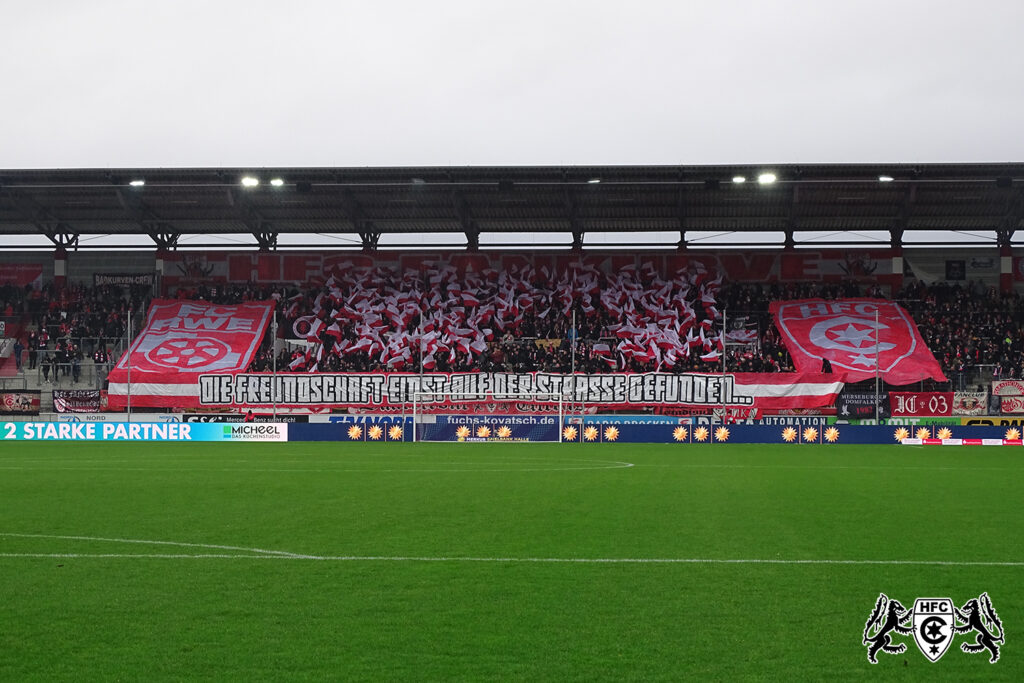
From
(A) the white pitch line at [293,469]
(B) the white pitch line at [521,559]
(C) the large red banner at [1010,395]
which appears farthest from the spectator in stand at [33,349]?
(C) the large red banner at [1010,395]

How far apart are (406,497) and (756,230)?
4765 cm

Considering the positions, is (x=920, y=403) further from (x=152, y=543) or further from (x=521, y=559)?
(x=152, y=543)

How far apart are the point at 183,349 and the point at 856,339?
3629 cm

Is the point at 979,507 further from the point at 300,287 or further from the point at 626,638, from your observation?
the point at 300,287

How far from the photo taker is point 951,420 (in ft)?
161

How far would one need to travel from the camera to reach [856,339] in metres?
55.7

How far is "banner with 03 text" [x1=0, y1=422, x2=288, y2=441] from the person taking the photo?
141 feet

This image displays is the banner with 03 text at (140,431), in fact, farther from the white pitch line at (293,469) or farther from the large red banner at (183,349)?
the white pitch line at (293,469)

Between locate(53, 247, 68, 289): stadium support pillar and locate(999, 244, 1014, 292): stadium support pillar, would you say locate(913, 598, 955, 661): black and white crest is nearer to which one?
locate(999, 244, 1014, 292): stadium support pillar

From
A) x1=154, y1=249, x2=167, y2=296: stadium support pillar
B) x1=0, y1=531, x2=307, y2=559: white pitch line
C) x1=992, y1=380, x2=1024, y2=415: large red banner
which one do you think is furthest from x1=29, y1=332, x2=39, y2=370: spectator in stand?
x1=992, y1=380, x2=1024, y2=415: large red banner

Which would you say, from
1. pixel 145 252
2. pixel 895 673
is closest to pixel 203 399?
pixel 145 252

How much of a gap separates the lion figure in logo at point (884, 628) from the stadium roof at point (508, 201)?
4630 cm

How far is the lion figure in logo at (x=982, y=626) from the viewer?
7.73 meters

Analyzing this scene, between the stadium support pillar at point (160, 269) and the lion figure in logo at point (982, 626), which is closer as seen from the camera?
the lion figure in logo at point (982, 626)
